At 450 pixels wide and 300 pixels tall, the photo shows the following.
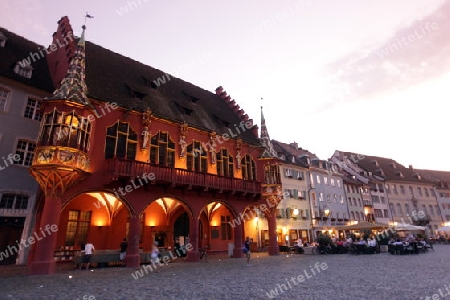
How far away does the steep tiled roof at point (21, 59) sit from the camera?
19.0 m

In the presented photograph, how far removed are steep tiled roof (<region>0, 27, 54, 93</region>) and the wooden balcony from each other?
27.7 ft

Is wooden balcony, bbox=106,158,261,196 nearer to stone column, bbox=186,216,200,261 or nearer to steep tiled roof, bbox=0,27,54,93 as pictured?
stone column, bbox=186,216,200,261

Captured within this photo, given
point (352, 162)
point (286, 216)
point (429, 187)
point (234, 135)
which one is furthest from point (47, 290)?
point (429, 187)

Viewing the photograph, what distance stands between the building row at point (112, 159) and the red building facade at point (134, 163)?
0.07m

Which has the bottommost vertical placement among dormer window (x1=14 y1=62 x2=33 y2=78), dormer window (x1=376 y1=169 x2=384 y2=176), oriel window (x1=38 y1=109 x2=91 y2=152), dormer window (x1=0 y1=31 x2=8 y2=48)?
oriel window (x1=38 y1=109 x2=91 y2=152)

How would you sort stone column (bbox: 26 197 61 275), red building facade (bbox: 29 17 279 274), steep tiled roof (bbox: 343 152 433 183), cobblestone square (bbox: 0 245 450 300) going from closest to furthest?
cobblestone square (bbox: 0 245 450 300) → stone column (bbox: 26 197 61 275) → red building facade (bbox: 29 17 279 274) → steep tiled roof (bbox: 343 152 433 183)

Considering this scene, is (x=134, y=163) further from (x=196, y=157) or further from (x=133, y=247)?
(x=196, y=157)

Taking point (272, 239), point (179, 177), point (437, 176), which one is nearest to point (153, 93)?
A: point (179, 177)

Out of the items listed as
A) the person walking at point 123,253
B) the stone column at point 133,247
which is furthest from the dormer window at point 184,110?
the person walking at point 123,253

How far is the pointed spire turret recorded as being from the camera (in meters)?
16.0

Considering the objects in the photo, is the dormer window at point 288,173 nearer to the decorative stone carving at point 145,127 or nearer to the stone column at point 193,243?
the stone column at point 193,243

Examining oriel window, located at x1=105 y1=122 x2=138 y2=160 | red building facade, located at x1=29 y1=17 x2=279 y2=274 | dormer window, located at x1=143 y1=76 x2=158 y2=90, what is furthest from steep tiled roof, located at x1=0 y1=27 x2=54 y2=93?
dormer window, located at x1=143 y1=76 x2=158 y2=90

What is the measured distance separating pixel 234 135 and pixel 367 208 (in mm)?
35917

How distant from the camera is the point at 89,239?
66.7 ft
